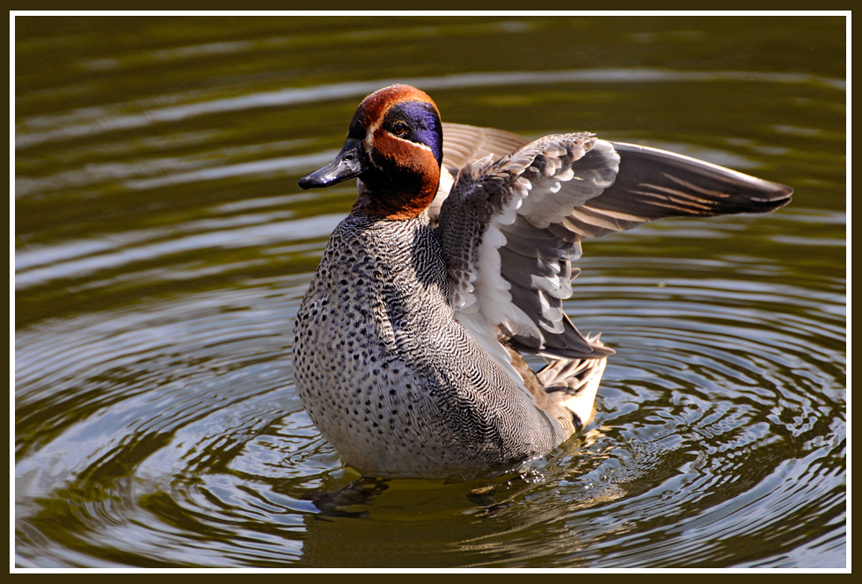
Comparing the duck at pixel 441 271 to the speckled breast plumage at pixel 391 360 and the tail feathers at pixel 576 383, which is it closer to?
the speckled breast plumage at pixel 391 360

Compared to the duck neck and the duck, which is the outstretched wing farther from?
the duck neck

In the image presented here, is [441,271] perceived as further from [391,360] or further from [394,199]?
[391,360]

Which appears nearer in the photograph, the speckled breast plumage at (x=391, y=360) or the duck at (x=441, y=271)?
the duck at (x=441, y=271)

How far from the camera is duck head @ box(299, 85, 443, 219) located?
5492 millimetres

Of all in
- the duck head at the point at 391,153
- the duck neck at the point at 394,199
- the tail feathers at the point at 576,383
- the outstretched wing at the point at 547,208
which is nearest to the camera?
the outstretched wing at the point at 547,208

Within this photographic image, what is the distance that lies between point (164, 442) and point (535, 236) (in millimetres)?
2674

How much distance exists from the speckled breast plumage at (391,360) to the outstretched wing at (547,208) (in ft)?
0.69

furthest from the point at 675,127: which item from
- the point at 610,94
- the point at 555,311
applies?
the point at 555,311

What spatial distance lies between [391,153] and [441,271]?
2.26 feet

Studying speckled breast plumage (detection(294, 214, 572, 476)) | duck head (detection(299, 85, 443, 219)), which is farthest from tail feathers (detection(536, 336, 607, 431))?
duck head (detection(299, 85, 443, 219))

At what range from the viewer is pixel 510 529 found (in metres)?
5.55

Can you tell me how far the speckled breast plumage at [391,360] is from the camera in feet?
18.1

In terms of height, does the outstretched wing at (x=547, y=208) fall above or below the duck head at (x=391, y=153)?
below

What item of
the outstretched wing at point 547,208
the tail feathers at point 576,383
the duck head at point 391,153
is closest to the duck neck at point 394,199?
the duck head at point 391,153
